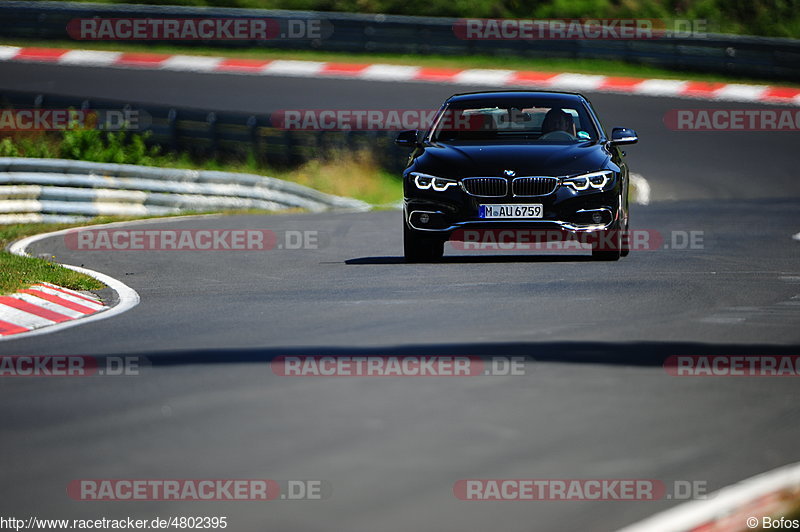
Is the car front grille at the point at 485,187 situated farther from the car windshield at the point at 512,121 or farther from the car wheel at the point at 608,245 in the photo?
the car wheel at the point at 608,245

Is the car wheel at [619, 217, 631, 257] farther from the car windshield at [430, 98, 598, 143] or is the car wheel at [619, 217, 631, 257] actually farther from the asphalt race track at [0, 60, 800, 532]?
the car windshield at [430, 98, 598, 143]

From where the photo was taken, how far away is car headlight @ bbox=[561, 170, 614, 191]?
1267cm

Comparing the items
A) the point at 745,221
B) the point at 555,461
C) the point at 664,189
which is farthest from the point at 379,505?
the point at 664,189

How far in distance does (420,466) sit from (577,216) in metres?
7.34

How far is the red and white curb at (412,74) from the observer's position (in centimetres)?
2861

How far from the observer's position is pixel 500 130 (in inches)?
536

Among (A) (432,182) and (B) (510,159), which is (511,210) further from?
Result: (A) (432,182)

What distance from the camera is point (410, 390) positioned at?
7105 millimetres

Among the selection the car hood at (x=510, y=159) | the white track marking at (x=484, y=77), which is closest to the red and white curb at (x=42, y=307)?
the car hood at (x=510, y=159)

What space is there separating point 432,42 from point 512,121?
1914cm

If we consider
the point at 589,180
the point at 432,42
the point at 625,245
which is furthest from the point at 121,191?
the point at 432,42

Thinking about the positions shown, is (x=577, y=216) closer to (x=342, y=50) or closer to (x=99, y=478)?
(x=99, y=478)

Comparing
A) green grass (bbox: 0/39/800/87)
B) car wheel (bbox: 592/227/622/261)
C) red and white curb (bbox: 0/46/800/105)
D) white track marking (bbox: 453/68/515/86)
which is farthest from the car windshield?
green grass (bbox: 0/39/800/87)

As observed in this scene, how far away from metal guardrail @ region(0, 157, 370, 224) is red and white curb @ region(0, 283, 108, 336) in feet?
27.1
